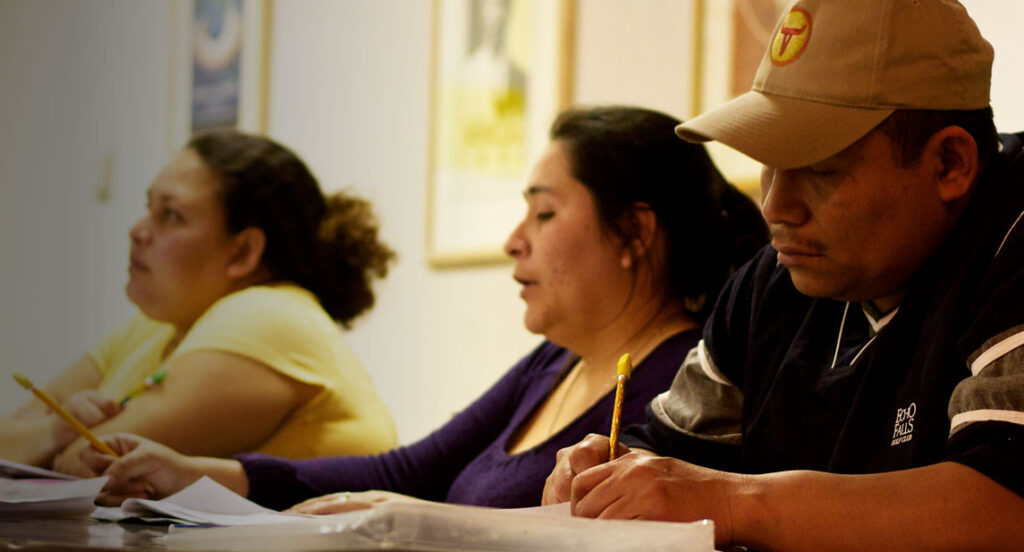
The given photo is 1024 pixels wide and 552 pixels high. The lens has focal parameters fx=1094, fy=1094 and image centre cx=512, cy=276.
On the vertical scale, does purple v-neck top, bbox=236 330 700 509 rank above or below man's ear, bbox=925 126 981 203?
below

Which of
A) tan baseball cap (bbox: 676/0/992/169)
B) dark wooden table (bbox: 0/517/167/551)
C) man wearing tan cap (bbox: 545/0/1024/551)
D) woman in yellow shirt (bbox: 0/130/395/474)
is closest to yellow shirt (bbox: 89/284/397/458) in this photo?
woman in yellow shirt (bbox: 0/130/395/474)

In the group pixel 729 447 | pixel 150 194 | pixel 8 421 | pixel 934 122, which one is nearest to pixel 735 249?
pixel 729 447

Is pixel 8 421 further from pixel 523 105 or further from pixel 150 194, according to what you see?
pixel 523 105

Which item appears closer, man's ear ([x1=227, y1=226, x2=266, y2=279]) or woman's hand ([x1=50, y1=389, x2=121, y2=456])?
woman's hand ([x1=50, y1=389, x2=121, y2=456])

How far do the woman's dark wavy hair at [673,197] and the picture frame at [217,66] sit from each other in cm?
187

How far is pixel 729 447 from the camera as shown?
3.79ft

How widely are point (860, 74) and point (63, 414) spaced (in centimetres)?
106

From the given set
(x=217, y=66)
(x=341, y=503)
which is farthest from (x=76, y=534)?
(x=217, y=66)

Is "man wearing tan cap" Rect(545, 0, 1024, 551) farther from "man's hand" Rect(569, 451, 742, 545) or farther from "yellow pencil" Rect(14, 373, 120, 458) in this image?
"yellow pencil" Rect(14, 373, 120, 458)

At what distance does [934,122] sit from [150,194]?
1.56 metres

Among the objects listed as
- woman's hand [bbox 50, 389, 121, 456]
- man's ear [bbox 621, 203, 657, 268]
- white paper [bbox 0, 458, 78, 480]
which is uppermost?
man's ear [bbox 621, 203, 657, 268]

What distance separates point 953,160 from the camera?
0.96 metres

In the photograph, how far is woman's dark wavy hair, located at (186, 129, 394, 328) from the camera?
6.89ft

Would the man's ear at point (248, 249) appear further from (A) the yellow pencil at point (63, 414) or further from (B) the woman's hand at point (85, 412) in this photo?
(A) the yellow pencil at point (63, 414)
